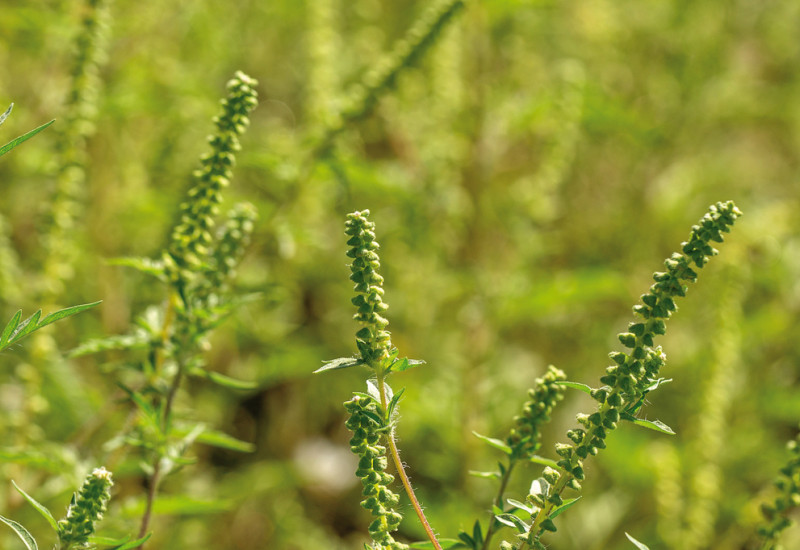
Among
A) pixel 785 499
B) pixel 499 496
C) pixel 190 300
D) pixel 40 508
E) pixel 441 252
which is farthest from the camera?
pixel 441 252

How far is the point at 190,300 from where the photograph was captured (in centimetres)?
103

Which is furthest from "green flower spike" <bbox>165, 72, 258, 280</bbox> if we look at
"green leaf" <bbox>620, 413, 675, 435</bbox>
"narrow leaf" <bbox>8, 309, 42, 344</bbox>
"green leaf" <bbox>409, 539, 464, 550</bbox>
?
"green leaf" <bbox>620, 413, 675, 435</bbox>

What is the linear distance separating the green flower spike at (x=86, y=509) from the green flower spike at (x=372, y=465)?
233mm

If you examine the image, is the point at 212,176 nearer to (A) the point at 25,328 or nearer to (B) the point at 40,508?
(A) the point at 25,328

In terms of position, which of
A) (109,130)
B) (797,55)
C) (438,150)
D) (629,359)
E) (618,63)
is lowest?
(629,359)

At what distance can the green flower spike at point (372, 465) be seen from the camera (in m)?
0.73

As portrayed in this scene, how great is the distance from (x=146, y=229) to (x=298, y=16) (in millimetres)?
1119

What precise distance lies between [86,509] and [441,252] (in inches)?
62.7

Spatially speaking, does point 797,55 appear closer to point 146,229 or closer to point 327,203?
point 327,203

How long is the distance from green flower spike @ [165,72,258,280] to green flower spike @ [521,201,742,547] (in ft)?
1.63

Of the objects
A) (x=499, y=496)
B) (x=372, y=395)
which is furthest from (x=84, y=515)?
(x=499, y=496)

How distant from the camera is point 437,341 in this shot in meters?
2.50

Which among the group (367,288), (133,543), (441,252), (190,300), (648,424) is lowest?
(133,543)

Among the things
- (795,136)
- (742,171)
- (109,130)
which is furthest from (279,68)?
(795,136)
